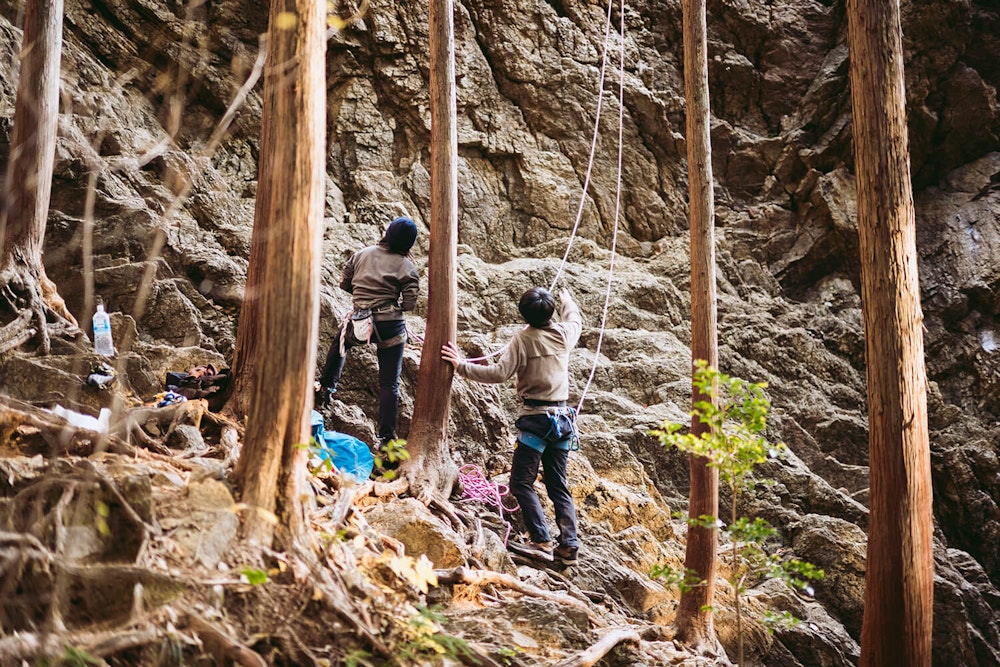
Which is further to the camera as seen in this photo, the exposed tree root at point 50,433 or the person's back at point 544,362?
the person's back at point 544,362

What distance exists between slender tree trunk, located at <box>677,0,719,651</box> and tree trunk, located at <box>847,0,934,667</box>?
1.16 metres

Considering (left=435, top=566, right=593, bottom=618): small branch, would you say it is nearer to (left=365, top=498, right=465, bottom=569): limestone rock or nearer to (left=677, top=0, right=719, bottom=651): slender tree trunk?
(left=365, top=498, right=465, bottom=569): limestone rock

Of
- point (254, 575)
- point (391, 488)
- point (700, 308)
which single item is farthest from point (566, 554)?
point (254, 575)

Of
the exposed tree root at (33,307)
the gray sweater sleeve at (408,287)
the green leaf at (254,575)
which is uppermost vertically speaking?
the gray sweater sleeve at (408,287)

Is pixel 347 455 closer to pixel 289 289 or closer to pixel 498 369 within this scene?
pixel 498 369

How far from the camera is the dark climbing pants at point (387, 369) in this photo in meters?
6.48

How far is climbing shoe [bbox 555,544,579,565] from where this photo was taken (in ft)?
19.7

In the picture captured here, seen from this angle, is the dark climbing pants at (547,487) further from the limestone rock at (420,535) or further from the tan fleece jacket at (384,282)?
the tan fleece jacket at (384,282)

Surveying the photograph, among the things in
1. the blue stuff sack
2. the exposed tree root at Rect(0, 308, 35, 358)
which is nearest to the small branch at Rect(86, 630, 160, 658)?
the blue stuff sack

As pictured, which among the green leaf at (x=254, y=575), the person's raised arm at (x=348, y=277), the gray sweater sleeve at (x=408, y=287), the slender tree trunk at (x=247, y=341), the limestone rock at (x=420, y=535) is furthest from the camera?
the person's raised arm at (x=348, y=277)

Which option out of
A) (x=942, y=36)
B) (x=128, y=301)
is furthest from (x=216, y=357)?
(x=942, y=36)

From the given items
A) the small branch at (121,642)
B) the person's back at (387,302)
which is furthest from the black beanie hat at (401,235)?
the small branch at (121,642)

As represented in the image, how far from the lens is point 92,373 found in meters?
5.33

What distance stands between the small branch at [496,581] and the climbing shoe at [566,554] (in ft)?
2.15
